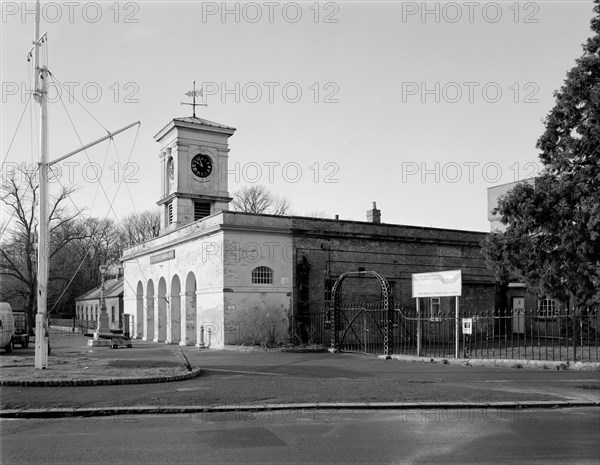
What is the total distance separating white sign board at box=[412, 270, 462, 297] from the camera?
22.1 m

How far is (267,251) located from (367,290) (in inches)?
245

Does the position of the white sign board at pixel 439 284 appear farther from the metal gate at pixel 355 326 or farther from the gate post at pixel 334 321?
the gate post at pixel 334 321

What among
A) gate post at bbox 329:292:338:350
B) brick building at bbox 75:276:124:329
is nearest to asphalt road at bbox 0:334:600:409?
gate post at bbox 329:292:338:350

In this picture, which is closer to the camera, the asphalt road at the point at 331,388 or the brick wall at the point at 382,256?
the asphalt road at the point at 331,388

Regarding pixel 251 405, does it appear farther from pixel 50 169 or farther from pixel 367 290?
pixel 367 290

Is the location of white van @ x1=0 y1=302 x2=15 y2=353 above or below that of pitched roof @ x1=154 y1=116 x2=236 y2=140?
below

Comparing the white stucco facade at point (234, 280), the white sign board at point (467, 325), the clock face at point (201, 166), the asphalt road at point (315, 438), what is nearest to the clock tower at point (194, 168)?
the clock face at point (201, 166)

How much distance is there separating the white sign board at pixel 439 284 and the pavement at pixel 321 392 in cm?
A: 405

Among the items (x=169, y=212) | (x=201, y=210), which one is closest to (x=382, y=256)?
(x=201, y=210)

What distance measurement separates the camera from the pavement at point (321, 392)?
11430 mm

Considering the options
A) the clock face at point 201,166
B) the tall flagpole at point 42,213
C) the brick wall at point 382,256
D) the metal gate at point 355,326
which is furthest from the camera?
the clock face at point 201,166

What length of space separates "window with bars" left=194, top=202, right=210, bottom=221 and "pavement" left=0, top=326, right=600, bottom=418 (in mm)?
17998

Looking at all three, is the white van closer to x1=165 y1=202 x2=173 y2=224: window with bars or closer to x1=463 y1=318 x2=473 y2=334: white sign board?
x1=165 y1=202 x2=173 y2=224: window with bars

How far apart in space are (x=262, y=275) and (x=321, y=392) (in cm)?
1705
